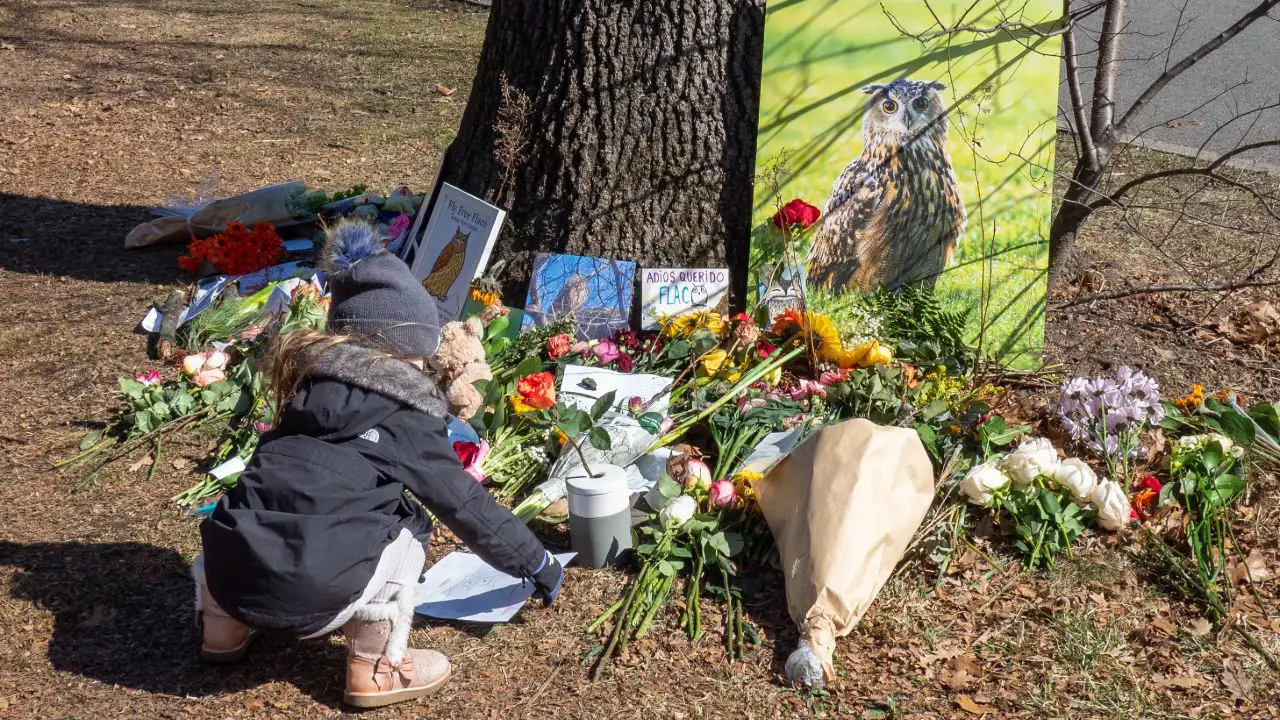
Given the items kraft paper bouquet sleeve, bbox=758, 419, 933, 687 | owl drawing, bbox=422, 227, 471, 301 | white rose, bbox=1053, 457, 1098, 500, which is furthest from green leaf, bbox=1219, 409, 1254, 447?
owl drawing, bbox=422, 227, 471, 301

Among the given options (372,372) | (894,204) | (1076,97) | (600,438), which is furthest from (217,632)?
(1076,97)

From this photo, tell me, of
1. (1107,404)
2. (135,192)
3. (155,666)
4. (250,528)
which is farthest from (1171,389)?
(135,192)

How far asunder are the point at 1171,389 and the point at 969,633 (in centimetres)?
157

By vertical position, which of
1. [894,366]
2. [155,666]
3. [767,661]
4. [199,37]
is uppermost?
[199,37]

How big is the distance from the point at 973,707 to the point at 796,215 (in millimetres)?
1859

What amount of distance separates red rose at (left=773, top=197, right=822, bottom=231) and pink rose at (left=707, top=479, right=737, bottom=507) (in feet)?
3.72

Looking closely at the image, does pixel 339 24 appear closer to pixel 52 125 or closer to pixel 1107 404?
pixel 52 125

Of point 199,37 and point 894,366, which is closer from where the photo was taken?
point 894,366

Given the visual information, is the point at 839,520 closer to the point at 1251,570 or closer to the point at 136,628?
the point at 1251,570

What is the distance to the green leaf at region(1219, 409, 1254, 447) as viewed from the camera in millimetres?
3225

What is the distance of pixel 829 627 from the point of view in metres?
2.72

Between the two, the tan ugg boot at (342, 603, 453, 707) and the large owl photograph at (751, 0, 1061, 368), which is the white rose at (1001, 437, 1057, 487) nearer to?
the large owl photograph at (751, 0, 1061, 368)

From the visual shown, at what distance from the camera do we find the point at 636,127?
396 centimetres

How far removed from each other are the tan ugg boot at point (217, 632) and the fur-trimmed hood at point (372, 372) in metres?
0.65
